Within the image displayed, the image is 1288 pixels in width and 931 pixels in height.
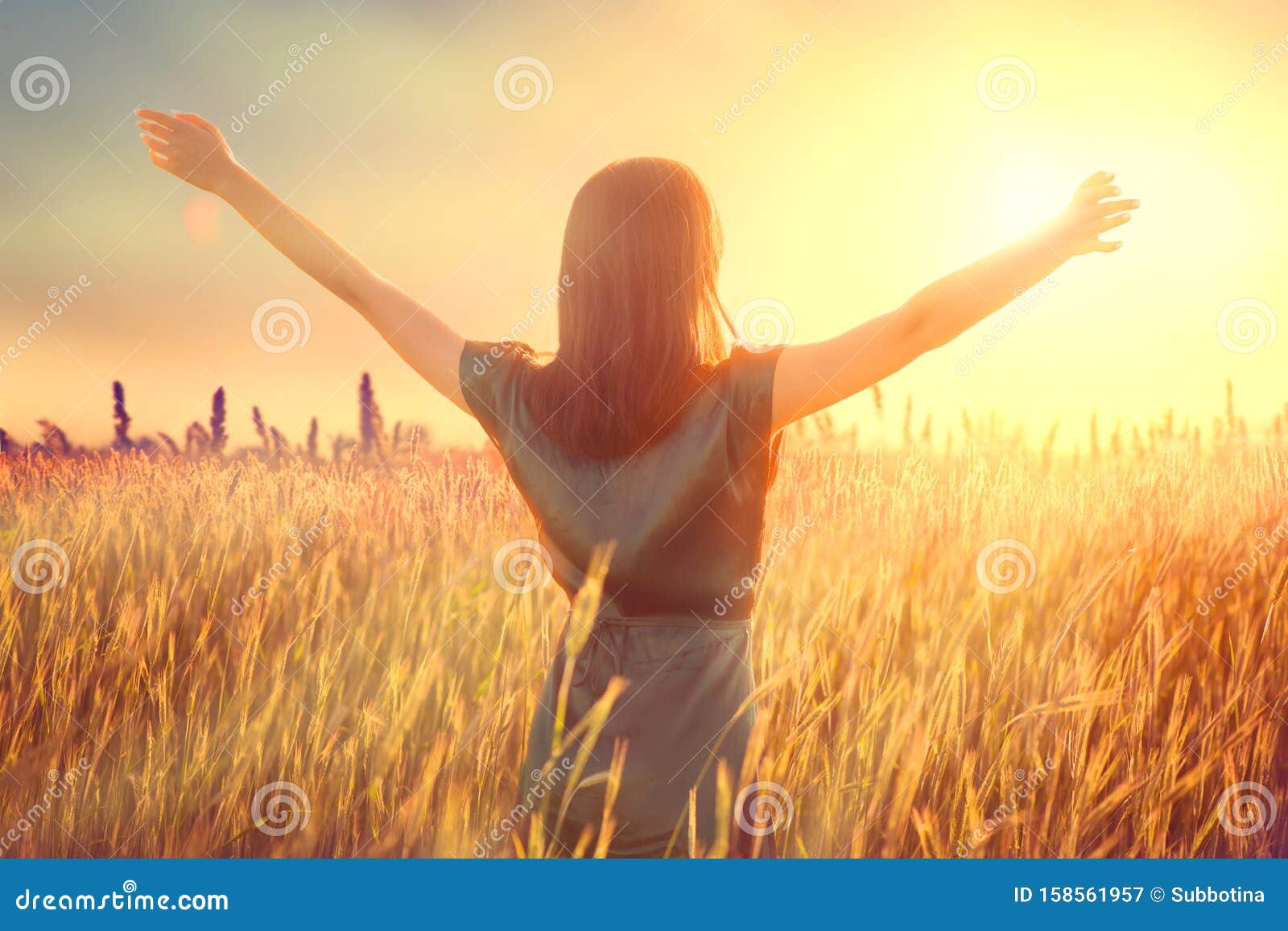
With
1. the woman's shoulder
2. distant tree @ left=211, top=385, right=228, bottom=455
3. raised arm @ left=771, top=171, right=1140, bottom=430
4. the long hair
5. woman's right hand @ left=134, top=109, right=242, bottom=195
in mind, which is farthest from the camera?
distant tree @ left=211, top=385, right=228, bottom=455

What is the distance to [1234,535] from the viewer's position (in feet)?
9.04

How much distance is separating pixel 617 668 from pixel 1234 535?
218 centimetres

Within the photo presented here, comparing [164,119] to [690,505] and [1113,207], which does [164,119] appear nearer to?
[690,505]

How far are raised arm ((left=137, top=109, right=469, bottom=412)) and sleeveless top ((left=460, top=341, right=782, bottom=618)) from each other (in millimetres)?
366

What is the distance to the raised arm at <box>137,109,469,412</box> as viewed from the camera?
68.9 inches

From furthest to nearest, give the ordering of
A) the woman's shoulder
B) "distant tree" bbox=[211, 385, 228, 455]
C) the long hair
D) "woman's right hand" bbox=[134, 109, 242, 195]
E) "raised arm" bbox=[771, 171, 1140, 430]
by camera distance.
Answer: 1. "distant tree" bbox=[211, 385, 228, 455]
2. "woman's right hand" bbox=[134, 109, 242, 195]
3. the woman's shoulder
4. the long hair
5. "raised arm" bbox=[771, 171, 1140, 430]

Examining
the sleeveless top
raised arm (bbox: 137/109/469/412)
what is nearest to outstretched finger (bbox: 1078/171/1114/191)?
the sleeveless top

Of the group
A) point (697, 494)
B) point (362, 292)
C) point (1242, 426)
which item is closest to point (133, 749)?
point (362, 292)

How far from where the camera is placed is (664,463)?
154 cm

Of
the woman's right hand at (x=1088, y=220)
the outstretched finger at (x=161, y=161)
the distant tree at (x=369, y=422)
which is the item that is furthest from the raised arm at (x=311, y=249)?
the distant tree at (x=369, y=422)

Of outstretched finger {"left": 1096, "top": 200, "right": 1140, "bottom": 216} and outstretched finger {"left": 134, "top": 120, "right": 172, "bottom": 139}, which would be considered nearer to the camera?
outstretched finger {"left": 1096, "top": 200, "right": 1140, "bottom": 216}

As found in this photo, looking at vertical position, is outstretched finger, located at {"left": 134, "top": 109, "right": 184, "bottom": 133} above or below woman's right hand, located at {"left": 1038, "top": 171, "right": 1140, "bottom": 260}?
above

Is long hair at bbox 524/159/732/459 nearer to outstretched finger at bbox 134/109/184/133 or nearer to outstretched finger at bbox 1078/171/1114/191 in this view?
outstretched finger at bbox 1078/171/1114/191

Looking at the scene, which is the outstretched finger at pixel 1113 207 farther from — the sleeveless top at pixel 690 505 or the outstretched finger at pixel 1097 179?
the sleeveless top at pixel 690 505
